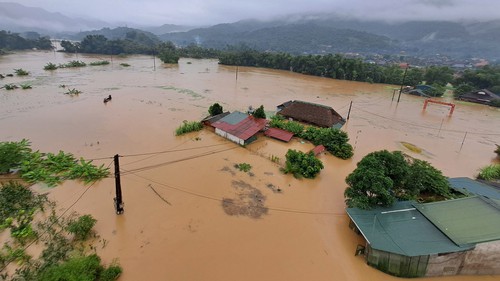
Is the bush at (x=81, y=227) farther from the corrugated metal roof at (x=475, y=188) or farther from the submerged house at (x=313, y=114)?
the submerged house at (x=313, y=114)

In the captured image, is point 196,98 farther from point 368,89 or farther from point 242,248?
point 368,89

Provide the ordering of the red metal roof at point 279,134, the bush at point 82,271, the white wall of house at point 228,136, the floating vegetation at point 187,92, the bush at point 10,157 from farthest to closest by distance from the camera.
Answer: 1. the floating vegetation at point 187,92
2. the red metal roof at point 279,134
3. the white wall of house at point 228,136
4. the bush at point 10,157
5. the bush at point 82,271

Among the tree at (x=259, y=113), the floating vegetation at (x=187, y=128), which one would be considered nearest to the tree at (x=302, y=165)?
the tree at (x=259, y=113)

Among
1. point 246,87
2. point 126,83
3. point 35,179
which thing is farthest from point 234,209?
point 126,83

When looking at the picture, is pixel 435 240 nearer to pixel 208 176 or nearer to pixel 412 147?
pixel 208 176

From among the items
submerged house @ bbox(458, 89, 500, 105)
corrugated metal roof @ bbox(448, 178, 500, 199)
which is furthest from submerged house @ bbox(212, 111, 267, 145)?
submerged house @ bbox(458, 89, 500, 105)

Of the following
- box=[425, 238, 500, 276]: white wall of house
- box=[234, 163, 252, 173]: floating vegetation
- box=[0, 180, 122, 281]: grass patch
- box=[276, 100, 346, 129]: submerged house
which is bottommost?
box=[0, 180, 122, 281]: grass patch

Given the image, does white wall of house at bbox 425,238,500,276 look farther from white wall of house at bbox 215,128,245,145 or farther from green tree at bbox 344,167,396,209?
white wall of house at bbox 215,128,245,145
